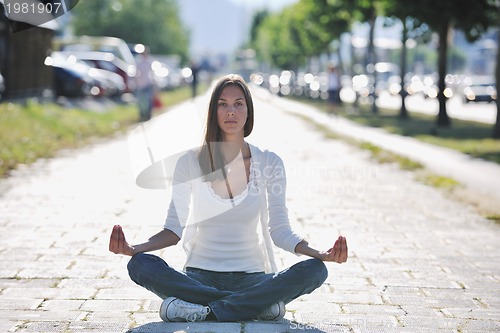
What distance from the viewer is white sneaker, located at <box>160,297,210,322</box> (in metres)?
4.77

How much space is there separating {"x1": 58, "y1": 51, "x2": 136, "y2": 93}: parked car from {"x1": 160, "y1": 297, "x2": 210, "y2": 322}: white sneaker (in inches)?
1287

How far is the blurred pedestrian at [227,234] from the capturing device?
480 cm

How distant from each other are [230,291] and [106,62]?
1329 inches

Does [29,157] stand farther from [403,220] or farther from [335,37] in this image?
[335,37]

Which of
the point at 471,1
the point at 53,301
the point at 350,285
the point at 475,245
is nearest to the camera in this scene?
the point at 53,301

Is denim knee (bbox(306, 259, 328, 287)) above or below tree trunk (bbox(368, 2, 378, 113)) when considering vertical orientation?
above

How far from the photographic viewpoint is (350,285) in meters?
6.21

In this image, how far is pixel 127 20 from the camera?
74000 millimetres

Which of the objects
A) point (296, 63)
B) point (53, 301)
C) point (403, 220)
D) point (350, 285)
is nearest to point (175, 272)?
point (53, 301)

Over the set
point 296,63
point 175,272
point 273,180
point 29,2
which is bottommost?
point 296,63

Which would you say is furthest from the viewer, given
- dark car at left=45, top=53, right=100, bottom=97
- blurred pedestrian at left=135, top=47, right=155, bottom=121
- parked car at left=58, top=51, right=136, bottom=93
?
parked car at left=58, top=51, right=136, bottom=93

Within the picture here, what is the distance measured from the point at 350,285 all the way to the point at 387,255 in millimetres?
1248

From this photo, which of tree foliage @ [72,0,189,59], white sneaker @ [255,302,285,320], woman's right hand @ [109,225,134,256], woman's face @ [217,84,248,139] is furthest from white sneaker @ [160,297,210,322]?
tree foliage @ [72,0,189,59]

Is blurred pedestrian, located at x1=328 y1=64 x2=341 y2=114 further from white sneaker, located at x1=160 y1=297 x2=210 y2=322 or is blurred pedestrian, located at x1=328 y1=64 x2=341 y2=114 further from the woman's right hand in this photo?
the woman's right hand
